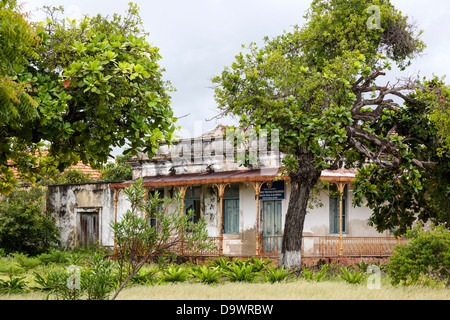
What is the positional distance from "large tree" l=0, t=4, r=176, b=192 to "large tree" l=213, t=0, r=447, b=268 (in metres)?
3.47

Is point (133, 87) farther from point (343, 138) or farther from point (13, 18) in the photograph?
point (343, 138)

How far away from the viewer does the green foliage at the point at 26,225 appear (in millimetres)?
23375

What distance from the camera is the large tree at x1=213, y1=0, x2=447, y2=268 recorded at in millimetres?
12508

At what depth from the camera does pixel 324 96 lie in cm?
1287

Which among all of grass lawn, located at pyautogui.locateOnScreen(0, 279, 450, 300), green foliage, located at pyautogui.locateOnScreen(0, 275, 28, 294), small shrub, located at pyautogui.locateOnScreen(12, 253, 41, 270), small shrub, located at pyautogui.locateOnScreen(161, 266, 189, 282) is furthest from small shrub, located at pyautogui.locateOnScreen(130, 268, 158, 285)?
small shrub, located at pyautogui.locateOnScreen(12, 253, 41, 270)

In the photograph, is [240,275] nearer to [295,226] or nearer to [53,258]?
[295,226]

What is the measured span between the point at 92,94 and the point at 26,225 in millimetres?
15556

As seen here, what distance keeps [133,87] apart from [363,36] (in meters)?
8.27

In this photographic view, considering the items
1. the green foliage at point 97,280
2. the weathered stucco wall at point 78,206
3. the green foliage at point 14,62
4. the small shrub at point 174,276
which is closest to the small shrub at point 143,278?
the small shrub at point 174,276

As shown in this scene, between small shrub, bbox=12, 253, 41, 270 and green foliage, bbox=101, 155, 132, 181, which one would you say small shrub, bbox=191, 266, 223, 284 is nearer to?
small shrub, bbox=12, 253, 41, 270

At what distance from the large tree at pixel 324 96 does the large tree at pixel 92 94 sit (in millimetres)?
3466

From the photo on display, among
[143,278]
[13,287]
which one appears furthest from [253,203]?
[13,287]

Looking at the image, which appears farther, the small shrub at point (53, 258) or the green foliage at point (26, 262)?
the small shrub at point (53, 258)

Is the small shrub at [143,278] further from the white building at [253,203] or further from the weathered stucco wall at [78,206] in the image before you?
the weathered stucco wall at [78,206]
